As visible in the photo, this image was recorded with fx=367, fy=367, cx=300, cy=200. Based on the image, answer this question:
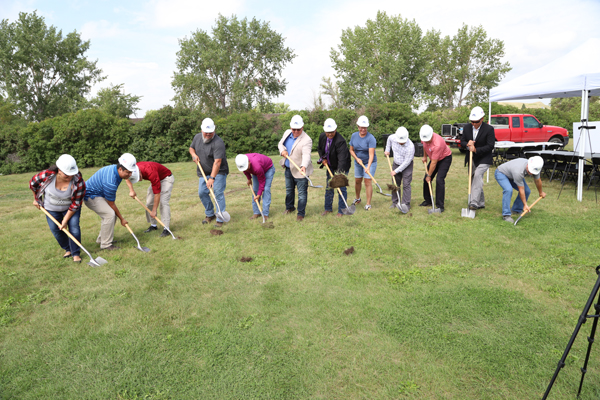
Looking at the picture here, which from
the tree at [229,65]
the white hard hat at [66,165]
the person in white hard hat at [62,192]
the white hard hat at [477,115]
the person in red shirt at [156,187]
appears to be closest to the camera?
the white hard hat at [66,165]

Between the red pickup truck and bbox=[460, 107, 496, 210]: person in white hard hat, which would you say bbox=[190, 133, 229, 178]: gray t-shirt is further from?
the red pickup truck

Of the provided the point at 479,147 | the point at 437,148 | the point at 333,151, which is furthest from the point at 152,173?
the point at 479,147

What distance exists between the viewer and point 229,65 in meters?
39.1

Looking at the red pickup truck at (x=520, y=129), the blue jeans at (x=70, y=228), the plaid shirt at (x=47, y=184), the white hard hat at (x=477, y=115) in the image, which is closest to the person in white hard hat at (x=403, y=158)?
the white hard hat at (x=477, y=115)

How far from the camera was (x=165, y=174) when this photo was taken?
21.2 ft

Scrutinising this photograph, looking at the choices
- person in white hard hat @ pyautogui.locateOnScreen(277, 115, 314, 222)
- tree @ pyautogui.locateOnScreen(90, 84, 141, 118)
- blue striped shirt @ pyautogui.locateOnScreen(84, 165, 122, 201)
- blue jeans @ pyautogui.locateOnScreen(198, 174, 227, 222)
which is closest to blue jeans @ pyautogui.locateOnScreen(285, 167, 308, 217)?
person in white hard hat @ pyautogui.locateOnScreen(277, 115, 314, 222)

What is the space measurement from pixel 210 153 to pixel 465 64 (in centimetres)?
4621

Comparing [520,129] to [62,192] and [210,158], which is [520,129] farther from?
[62,192]

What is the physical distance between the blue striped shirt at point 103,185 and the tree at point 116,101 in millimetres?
31133

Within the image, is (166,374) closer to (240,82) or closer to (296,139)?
(296,139)

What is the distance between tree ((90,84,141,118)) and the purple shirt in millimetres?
31031

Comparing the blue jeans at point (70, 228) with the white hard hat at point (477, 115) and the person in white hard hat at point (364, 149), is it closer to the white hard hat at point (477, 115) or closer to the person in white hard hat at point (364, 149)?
the person in white hard hat at point (364, 149)

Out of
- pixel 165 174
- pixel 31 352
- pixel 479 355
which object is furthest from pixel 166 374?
pixel 165 174

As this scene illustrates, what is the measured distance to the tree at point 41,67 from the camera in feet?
102
